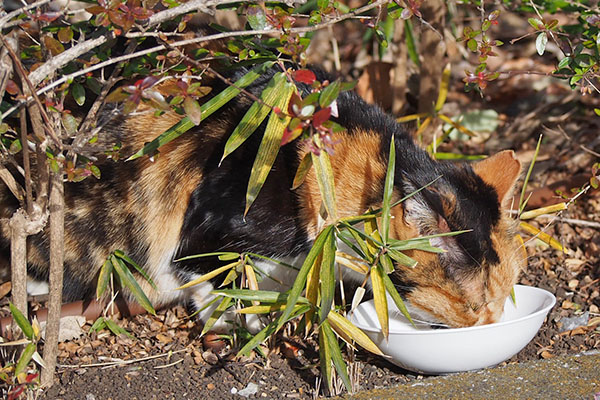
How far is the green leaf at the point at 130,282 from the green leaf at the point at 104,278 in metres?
0.03

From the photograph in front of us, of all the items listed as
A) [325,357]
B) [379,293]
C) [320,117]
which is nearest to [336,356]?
[325,357]

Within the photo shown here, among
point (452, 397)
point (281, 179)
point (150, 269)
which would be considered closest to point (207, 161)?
point (281, 179)

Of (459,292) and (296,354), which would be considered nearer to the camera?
(459,292)

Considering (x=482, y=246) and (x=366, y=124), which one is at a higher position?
(x=366, y=124)

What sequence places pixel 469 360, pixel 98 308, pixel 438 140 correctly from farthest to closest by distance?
pixel 438 140 → pixel 98 308 → pixel 469 360

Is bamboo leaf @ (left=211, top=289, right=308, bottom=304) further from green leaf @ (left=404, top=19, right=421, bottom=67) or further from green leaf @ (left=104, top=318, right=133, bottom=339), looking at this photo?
green leaf @ (left=404, top=19, right=421, bottom=67)

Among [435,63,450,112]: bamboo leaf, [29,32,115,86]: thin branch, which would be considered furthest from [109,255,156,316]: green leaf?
[435,63,450,112]: bamboo leaf

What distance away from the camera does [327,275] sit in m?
2.50

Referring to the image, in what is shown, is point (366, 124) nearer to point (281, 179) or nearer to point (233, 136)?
point (281, 179)

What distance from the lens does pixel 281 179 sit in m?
3.06

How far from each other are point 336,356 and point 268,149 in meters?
0.74

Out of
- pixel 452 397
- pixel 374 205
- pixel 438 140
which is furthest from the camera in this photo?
pixel 438 140

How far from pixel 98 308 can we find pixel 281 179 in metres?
1.09

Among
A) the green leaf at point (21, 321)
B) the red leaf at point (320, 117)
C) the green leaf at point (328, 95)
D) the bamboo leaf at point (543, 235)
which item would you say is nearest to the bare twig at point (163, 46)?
the green leaf at point (328, 95)
